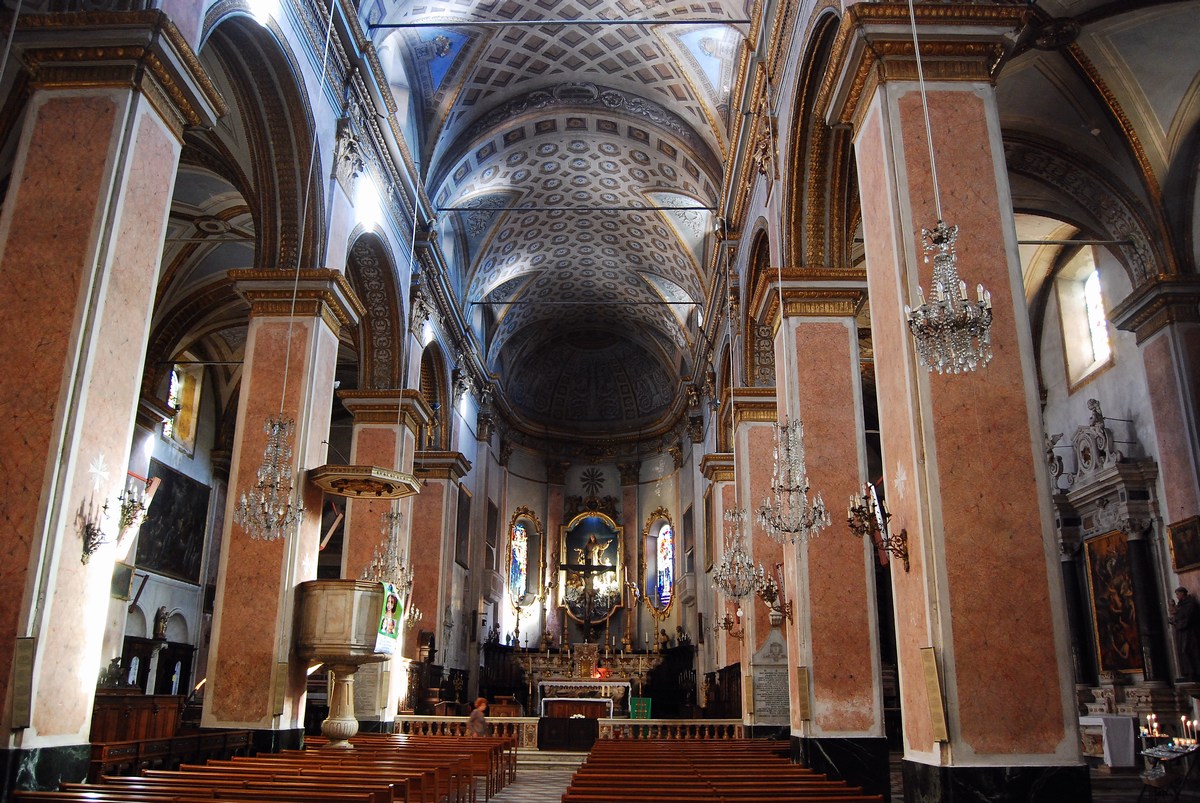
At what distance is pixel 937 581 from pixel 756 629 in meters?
7.75

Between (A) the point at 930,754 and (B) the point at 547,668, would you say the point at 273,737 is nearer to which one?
(A) the point at 930,754

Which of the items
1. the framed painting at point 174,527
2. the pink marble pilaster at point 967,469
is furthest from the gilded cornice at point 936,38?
the framed painting at point 174,527

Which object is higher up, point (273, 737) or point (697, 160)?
point (697, 160)

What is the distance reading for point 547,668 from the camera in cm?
2452

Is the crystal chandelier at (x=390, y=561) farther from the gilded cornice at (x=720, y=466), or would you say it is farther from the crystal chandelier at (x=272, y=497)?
the gilded cornice at (x=720, y=466)

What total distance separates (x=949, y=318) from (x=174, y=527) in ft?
59.6

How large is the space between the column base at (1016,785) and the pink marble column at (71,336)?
5621mm

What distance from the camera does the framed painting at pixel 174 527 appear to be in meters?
18.1

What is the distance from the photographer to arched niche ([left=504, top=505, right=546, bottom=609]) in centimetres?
2739

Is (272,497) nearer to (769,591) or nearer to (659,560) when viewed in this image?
(769,591)

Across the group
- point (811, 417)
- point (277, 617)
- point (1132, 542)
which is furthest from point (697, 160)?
point (277, 617)

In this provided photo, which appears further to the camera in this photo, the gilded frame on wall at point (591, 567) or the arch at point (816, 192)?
the gilded frame on wall at point (591, 567)

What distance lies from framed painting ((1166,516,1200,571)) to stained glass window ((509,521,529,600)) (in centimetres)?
1850

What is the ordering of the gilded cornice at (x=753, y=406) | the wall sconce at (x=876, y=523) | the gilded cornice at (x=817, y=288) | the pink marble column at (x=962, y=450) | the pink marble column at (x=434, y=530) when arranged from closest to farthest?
the pink marble column at (x=962, y=450), the wall sconce at (x=876, y=523), the gilded cornice at (x=817, y=288), the gilded cornice at (x=753, y=406), the pink marble column at (x=434, y=530)
